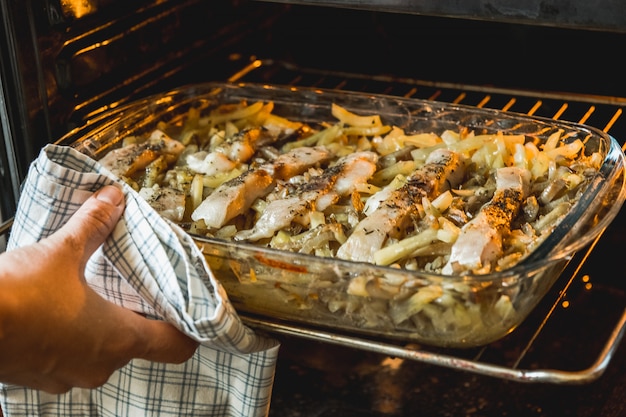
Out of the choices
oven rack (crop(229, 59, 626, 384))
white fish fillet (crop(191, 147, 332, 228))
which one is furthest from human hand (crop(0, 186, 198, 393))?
oven rack (crop(229, 59, 626, 384))

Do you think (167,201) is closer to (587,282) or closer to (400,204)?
(400,204)

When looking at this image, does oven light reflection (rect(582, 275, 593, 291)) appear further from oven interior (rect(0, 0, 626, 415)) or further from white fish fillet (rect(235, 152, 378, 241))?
white fish fillet (rect(235, 152, 378, 241))

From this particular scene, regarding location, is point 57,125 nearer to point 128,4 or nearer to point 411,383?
point 128,4

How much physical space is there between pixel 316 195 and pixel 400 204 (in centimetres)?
14

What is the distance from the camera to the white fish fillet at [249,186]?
4.29 feet

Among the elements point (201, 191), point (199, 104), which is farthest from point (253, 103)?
point (201, 191)

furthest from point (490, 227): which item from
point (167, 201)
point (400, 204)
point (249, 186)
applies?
point (167, 201)

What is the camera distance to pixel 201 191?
4.62 ft

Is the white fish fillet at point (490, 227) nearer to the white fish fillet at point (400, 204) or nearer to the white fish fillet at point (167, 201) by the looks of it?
the white fish fillet at point (400, 204)

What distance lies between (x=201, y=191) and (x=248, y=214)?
0.09m

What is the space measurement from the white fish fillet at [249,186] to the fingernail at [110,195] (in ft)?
0.62

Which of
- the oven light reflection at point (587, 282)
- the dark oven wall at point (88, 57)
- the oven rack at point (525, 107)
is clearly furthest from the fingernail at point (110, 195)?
the oven light reflection at point (587, 282)

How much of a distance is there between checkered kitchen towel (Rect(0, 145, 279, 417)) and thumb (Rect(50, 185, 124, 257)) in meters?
0.01

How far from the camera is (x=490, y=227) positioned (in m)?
1.19
